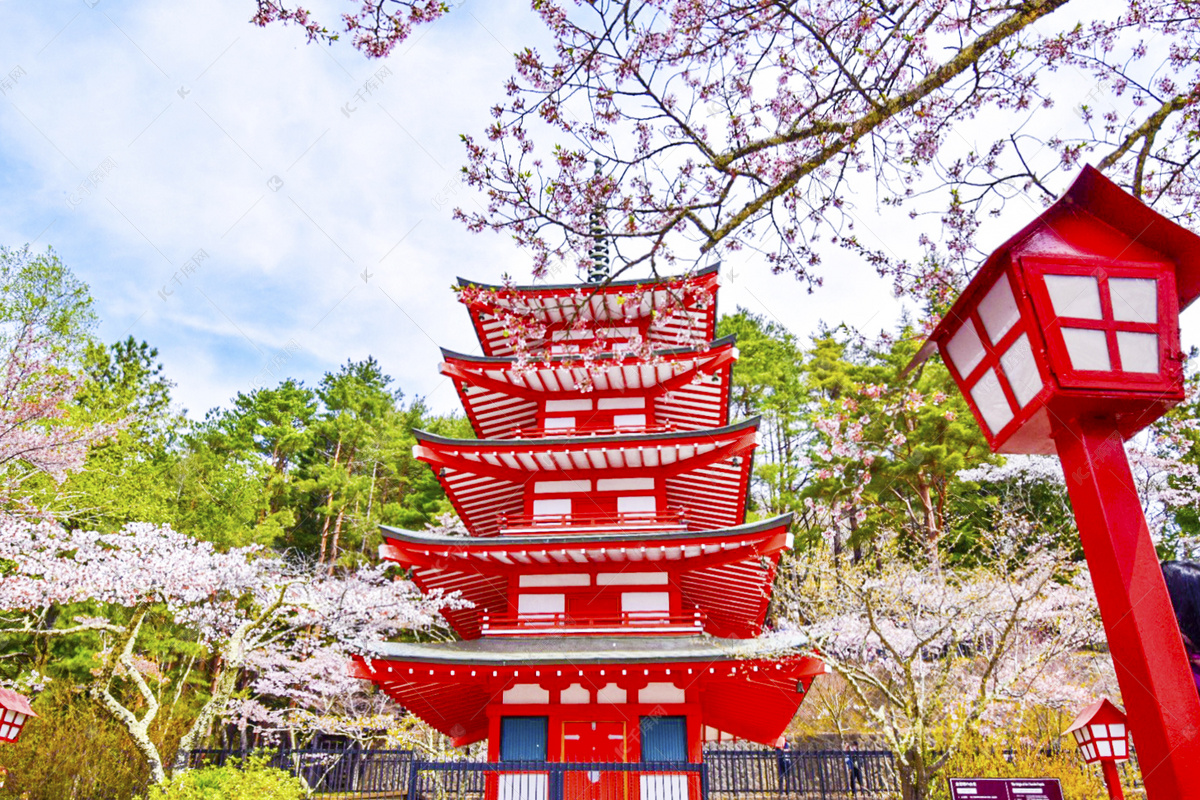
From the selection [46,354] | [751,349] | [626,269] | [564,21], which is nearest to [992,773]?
[626,269]

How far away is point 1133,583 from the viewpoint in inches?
69.1

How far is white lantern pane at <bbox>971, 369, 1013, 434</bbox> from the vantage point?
2.20 metres

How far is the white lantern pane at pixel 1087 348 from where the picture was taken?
1.95 meters

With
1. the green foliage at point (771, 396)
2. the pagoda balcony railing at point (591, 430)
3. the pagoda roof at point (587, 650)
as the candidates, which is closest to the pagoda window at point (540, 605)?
the pagoda roof at point (587, 650)

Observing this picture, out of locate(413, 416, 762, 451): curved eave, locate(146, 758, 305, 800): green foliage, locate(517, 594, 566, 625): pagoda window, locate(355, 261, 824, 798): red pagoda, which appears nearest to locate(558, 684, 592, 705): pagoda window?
locate(355, 261, 824, 798): red pagoda

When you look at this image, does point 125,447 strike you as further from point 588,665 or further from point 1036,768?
point 1036,768

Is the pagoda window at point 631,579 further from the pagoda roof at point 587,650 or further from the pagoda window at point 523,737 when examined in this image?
the pagoda window at point 523,737

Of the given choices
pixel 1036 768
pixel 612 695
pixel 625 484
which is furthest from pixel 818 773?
pixel 625 484

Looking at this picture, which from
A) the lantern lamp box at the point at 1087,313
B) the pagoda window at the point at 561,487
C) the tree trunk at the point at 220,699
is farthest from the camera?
the pagoda window at the point at 561,487

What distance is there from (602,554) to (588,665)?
72.0 inches

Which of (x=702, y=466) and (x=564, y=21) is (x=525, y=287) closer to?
(x=702, y=466)

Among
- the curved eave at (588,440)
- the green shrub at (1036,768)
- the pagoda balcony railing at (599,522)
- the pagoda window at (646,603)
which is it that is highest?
the curved eave at (588,440)

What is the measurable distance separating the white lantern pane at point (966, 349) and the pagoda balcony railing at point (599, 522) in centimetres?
916

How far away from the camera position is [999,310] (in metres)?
2.22
